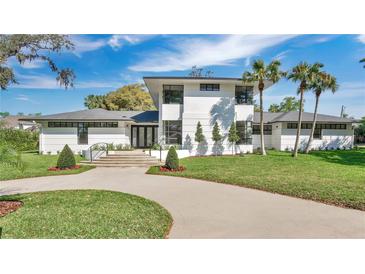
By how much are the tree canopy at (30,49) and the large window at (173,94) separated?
10.6m

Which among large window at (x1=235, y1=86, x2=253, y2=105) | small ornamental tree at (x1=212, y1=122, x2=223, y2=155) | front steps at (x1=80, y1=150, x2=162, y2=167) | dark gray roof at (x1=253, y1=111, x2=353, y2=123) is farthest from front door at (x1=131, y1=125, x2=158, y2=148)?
dark gray roof at (x1=253, y1=111, x2=353, y2=123)

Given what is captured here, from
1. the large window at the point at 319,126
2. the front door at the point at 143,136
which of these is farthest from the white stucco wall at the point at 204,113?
the large window at the point at 319,126

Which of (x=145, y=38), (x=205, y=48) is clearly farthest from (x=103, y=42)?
(x=205, y=48)

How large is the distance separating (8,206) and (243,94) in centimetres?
1660

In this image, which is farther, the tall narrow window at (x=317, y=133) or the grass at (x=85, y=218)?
the tall narrow window at (x=317, y=133)

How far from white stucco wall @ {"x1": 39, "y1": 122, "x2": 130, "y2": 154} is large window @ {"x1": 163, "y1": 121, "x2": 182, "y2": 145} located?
3395mm

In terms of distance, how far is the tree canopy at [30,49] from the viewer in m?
6.12

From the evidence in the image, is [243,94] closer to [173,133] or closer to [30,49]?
[173,133]

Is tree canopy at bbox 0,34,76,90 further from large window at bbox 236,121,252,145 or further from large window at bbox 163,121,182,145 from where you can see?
large window at bbox 236,121,252,145

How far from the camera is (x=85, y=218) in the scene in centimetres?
486

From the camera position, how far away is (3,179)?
30.2 feet

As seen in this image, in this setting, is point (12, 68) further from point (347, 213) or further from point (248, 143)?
point (248, 143)

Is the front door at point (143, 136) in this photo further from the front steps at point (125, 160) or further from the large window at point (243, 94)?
the large window at point (243, 94)

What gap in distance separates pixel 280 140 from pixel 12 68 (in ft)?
65.0
